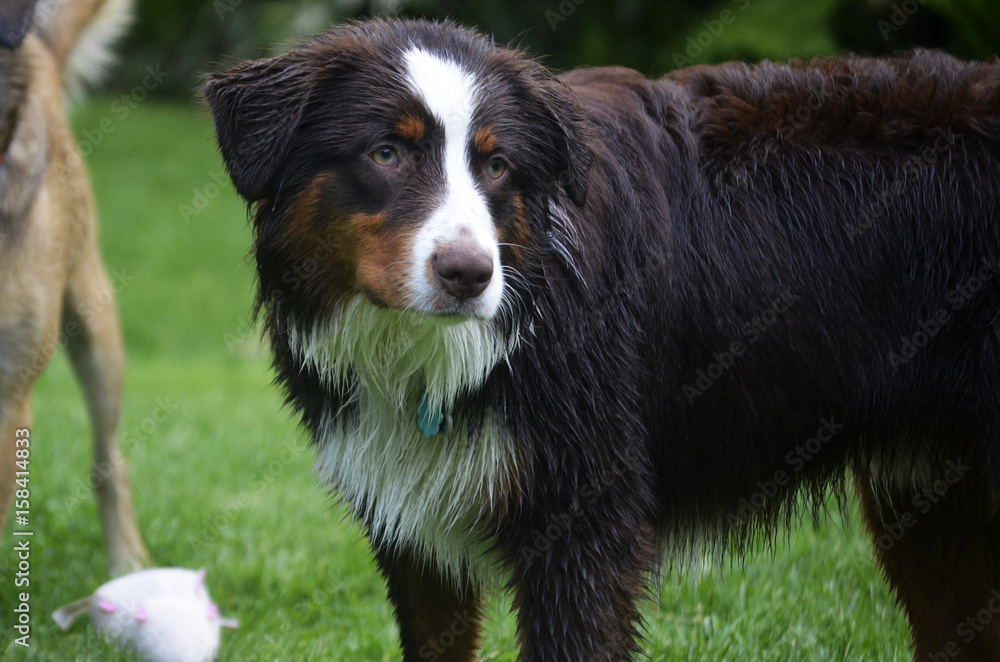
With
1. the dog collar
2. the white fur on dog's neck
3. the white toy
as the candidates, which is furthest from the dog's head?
the white toy

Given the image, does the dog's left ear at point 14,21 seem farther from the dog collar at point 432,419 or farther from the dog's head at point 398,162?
the dog collar at point 432,419

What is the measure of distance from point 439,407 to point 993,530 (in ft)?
6.26

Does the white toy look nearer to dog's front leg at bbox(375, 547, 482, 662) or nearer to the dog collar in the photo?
dog's front leg at bbox(375, 547, 482, 662)

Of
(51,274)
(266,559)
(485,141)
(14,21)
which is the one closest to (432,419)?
(485,141)

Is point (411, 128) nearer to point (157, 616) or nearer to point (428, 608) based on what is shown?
point (428, 608)

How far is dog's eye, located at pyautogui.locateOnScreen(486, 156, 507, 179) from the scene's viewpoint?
2.66 meters

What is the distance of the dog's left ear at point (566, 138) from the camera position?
8.87 feet

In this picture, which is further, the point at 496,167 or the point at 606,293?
the point at 606,293

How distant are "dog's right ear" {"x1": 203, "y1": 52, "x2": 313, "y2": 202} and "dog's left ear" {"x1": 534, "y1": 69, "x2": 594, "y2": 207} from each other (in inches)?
25.4

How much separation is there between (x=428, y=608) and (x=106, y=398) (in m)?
2.24

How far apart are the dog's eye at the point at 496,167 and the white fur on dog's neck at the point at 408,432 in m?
0.40

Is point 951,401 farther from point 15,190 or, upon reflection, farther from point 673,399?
point 15,190

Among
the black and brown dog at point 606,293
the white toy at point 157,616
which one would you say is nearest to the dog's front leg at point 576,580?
the black and brown dog at point 606,293

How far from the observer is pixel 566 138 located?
2717 mm
